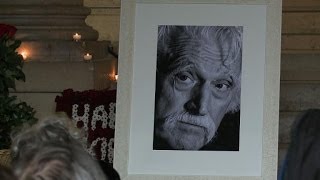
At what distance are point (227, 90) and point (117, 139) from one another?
0.59 meters

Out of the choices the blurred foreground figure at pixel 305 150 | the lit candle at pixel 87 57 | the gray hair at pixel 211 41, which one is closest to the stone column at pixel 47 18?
the lit candle at pixel 87 57

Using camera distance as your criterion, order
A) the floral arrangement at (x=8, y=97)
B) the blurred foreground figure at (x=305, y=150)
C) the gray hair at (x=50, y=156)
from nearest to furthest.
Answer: the gray hair at (x=50, y=156) < the blurred foreground figure at (x=305, y=150) < the floral arrangement at (x=8, y=97)

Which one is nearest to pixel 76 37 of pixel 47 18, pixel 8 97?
pixel 47 18

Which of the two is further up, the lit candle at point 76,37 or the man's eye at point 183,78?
the lit candle at point 76,37

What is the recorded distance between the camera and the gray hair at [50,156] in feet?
3.66

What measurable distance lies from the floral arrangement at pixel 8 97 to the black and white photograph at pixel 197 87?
67 cm

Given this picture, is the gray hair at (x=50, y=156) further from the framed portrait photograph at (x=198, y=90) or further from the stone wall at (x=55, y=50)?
the stone wall at (x=55, y=50)

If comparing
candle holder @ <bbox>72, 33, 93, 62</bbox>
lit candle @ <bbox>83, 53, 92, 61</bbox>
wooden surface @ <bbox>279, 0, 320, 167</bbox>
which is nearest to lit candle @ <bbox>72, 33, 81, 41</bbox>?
candle holder @ <bbox>72, 33, 93, 62</bbox>

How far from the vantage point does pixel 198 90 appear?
3.68 m

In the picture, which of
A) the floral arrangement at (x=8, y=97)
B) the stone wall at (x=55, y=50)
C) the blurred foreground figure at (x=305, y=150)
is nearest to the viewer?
the blurred foreground figure at (x=305, y=150)

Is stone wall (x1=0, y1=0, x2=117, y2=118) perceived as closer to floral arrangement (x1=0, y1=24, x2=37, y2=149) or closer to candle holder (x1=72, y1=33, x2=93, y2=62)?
candle holder (x1=72, y1=33, x2=93, y2=62)

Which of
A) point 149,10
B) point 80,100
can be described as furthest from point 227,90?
point 80,100

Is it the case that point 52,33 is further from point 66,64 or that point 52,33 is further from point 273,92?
point 273,92

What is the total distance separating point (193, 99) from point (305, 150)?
94.4 inches
